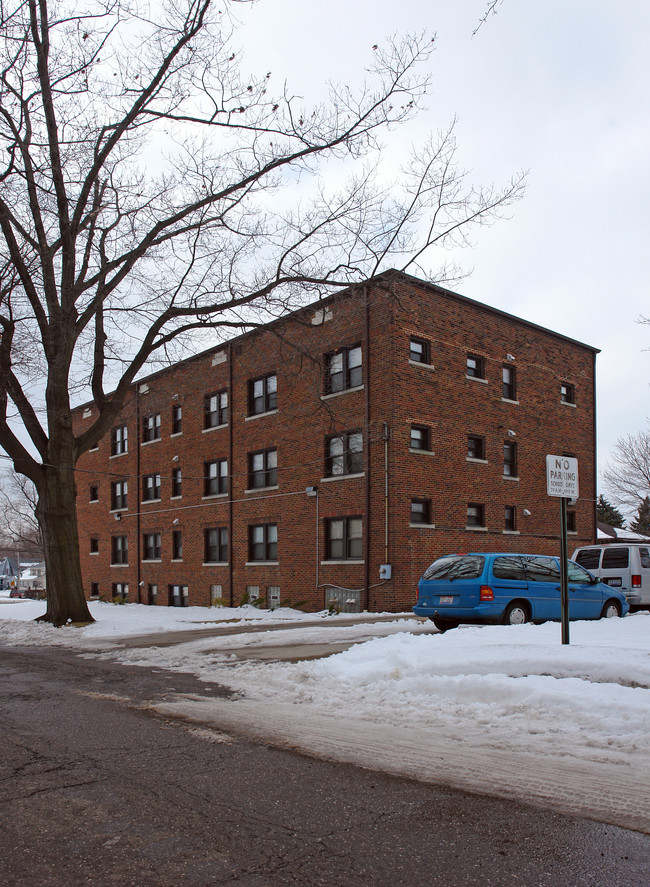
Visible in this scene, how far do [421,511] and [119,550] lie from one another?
1947 cm

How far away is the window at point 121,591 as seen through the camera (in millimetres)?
36375

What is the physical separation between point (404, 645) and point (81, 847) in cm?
725

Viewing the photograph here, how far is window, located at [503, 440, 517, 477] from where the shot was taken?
2647cm

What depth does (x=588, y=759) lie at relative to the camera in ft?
18.7

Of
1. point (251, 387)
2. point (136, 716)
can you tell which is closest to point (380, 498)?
point (251, 387)

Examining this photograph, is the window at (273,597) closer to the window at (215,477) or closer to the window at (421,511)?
the window at (215,477)

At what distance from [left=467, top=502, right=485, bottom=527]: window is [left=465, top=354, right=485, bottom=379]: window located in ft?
14.0

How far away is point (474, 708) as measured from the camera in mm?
7297

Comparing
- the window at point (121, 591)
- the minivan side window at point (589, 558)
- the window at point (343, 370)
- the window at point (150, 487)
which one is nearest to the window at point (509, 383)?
the window at point (343, 370)

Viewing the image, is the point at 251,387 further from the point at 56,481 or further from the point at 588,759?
the point at 588,759

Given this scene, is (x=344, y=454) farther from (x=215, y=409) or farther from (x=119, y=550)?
(x=119, y=550)

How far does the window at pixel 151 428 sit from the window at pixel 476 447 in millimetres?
15480

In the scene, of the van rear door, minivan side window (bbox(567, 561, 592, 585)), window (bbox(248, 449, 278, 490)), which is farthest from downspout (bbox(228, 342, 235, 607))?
minivan side window (bbox(567, 561, 592, 585))

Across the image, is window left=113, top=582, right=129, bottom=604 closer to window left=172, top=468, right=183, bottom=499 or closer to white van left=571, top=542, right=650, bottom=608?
window left=172, top=468, right=183, bottom=499
